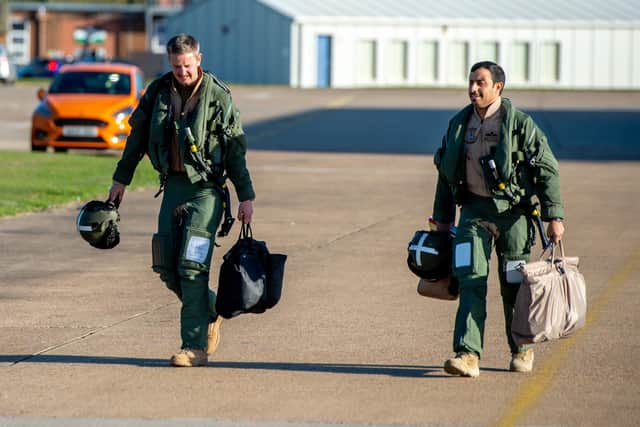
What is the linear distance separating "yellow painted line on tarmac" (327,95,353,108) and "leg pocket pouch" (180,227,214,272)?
40.3 metres

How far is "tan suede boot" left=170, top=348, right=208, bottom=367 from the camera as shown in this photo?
8094 mm

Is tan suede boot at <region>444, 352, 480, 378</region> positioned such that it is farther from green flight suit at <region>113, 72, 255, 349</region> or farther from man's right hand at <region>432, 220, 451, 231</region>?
green flight suit at <region>113, 72, 255, 349</region>

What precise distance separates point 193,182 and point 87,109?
17934 mm

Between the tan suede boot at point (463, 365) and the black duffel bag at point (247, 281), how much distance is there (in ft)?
3.45

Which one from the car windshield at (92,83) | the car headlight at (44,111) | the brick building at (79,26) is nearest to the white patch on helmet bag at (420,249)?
the car headlight at (44,111)

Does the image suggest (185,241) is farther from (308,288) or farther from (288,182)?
(288,182)

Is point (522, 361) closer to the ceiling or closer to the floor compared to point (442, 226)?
closer to the floor

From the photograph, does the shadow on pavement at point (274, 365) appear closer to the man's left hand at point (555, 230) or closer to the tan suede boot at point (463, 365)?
the tan suede boot at point (463, 365)

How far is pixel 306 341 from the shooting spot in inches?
357

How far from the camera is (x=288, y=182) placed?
837 inches

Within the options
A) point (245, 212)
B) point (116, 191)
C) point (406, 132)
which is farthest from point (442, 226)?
point (406, 132)

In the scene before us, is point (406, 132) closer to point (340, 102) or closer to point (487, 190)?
point (340, 102)

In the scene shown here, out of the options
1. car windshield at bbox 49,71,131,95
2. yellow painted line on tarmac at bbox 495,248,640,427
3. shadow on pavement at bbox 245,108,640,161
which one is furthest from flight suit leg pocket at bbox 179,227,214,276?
shadow on pavement at bbox 245,108,640,161

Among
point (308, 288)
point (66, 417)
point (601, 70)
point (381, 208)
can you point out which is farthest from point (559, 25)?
point (66, 417)
